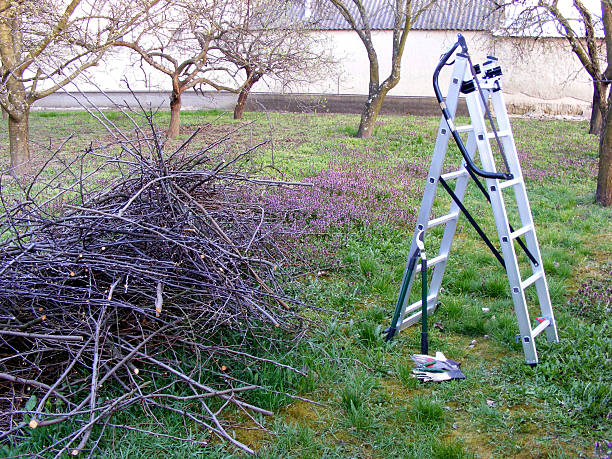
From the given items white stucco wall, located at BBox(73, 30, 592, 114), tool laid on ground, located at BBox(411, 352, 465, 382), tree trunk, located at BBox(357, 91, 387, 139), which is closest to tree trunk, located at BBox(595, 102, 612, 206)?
tool laid on ground, located at BBox(411, 352, 465, 382)

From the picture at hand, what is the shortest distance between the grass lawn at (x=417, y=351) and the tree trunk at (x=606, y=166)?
0.33 metres

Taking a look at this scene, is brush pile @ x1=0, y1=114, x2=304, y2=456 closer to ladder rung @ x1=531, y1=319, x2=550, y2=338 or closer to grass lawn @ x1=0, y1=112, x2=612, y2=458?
grass lawn @ x1=0, y1=112, x2=612, y2=458

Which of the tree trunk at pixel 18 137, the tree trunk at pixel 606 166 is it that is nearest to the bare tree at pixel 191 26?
the tree trunk at pixel 18 137

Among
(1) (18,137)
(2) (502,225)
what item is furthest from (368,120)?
(2) (502,225)

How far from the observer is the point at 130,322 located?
10.9 feet

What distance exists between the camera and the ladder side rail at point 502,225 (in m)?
3.52

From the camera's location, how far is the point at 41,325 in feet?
10.5

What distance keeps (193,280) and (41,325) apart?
3.07ft

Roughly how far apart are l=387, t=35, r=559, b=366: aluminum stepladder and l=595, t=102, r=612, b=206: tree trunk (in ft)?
14.9

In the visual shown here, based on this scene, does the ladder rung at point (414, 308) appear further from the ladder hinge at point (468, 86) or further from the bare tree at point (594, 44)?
the bare tree at point (594, 44)

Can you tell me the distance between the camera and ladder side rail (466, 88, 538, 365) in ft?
11.5

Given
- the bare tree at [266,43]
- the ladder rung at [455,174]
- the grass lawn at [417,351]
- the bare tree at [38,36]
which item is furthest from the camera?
the bare tree at [266,43]

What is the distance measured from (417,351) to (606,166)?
5384mm

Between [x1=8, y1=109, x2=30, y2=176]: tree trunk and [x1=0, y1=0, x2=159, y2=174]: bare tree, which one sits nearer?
[x1=0, y1=0, x2=159, y2=174]: bare tree
